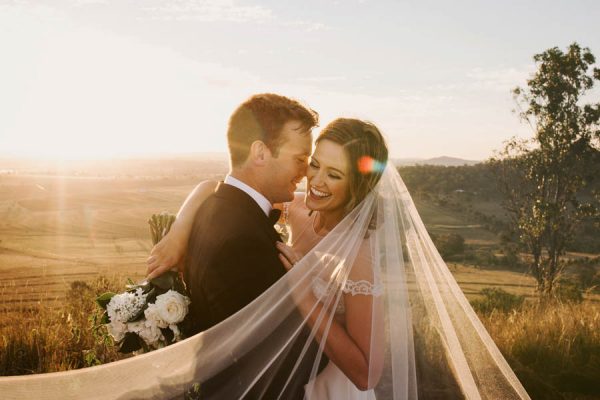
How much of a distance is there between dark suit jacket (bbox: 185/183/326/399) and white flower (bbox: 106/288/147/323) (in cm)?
33

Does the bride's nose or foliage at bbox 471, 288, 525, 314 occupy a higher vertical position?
the bride's nose

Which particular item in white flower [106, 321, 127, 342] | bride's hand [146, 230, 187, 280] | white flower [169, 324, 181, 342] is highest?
bride's hand [146, 230, 187, 280]

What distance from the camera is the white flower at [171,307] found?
2.54 m

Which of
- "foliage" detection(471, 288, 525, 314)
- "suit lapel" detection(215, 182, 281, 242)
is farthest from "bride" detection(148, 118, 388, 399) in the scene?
"foliage" detection(471, 288, 525, 314)

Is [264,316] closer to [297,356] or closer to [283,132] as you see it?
[297,356]

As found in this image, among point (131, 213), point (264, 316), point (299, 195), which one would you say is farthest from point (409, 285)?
point (131, 213)

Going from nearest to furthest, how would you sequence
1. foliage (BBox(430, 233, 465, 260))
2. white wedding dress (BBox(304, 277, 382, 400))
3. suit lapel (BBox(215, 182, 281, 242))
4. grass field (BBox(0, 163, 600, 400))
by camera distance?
suit lapel (BBox(215, 182, 281, 242)) < white wedding dress (BBox(304, 277, 382, 400)) < grass field (BBox(0, 163, 600, 400)) < foliage (BBox(430, 233, 465, 260))

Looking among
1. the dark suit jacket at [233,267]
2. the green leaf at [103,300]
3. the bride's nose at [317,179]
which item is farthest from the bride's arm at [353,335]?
the green leaf at [103,300]

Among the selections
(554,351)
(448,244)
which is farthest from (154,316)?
(448,244)

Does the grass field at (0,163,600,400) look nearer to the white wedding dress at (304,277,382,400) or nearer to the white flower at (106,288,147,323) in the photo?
the white flower at (106,288,147,323)

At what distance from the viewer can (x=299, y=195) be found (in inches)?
199

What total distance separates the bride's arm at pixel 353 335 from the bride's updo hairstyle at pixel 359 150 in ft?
3.43

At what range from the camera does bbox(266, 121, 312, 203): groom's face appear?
2.87 metres

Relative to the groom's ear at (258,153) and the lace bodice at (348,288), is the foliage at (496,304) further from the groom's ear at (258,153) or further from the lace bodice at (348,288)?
the groom's ear at (258,153)
